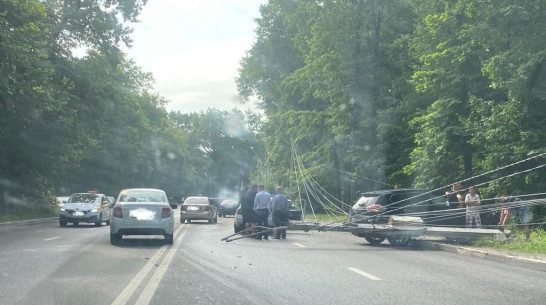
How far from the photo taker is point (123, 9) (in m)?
38.1

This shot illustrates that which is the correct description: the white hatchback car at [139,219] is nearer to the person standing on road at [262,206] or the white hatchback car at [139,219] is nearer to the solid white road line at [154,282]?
the solid white road line at [154,282]

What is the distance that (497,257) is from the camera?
15156 millimetres

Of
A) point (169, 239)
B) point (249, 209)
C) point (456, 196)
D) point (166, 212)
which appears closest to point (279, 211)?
point (249, 209)

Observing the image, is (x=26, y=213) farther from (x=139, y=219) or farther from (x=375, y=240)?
(x=375, y=240)

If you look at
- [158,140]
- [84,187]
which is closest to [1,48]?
[84,187]

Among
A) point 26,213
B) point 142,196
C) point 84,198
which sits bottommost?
point 142,196

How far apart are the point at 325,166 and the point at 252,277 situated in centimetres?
3301

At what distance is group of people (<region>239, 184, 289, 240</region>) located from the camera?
2216 cm

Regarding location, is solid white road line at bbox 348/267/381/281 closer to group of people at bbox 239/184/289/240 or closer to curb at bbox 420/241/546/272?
curb at bbox 420/241/546/272

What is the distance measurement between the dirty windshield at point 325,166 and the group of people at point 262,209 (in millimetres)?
68

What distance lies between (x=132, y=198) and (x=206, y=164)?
4505 inches

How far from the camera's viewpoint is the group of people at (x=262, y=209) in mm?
22156

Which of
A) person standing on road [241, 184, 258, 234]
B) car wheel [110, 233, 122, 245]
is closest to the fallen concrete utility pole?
person standing on road [241, 184, 258, 234]

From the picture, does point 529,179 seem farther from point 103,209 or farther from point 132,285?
point 103,209
